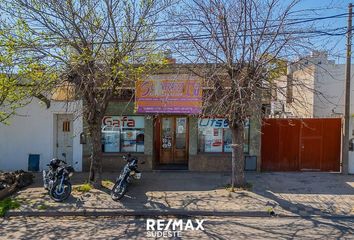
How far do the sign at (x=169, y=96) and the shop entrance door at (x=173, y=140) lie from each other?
137cm

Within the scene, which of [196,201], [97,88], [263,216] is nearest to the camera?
[263,216]

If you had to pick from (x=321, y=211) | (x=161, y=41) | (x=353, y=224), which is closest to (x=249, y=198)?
(x=321, y=211)

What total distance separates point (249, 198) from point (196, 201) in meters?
1.45

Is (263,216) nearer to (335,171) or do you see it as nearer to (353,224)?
(353,224)

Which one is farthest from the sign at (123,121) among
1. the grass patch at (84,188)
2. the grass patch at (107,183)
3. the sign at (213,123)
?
the grass patch at (84,188)

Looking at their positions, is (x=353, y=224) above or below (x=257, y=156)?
below

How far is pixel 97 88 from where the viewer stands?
9.19 m

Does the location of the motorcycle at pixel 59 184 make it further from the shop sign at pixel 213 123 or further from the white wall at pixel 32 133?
the shop sign at pixel 213 123

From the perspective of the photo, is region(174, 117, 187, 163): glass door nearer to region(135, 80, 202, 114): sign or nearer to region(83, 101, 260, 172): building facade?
region(83, 101, 260, 172): building facade

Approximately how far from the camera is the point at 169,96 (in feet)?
39.5

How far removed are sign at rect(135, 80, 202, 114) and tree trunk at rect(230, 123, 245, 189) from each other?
250cm

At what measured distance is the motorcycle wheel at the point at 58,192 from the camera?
8.46m

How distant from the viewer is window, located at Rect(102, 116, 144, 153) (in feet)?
42.7

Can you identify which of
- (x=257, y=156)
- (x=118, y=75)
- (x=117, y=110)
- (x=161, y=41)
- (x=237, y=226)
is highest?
(x=161, y=41)
